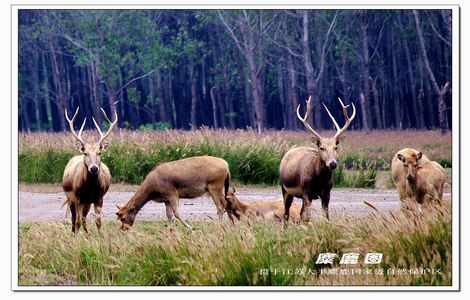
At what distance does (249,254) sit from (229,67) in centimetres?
790

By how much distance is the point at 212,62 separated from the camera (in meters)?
19.6

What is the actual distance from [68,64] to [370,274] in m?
8.35

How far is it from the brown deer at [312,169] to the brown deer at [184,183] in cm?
113

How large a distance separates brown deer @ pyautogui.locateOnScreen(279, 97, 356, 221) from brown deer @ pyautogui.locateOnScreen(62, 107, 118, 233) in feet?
9.33

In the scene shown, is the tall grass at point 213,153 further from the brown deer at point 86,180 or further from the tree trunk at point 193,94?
the brown deer at point 86,180

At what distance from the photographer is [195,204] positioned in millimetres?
20109

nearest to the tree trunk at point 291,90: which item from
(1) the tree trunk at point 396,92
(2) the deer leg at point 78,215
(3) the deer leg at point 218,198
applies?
(1) the tree trunk at point 396,92

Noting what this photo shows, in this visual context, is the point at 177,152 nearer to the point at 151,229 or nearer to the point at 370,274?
the point at 151,229

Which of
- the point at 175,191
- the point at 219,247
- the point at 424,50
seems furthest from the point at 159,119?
the point at 219,247

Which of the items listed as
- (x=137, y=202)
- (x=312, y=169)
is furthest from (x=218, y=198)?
(x=312, y=169)

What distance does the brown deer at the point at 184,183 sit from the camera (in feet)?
54.8
